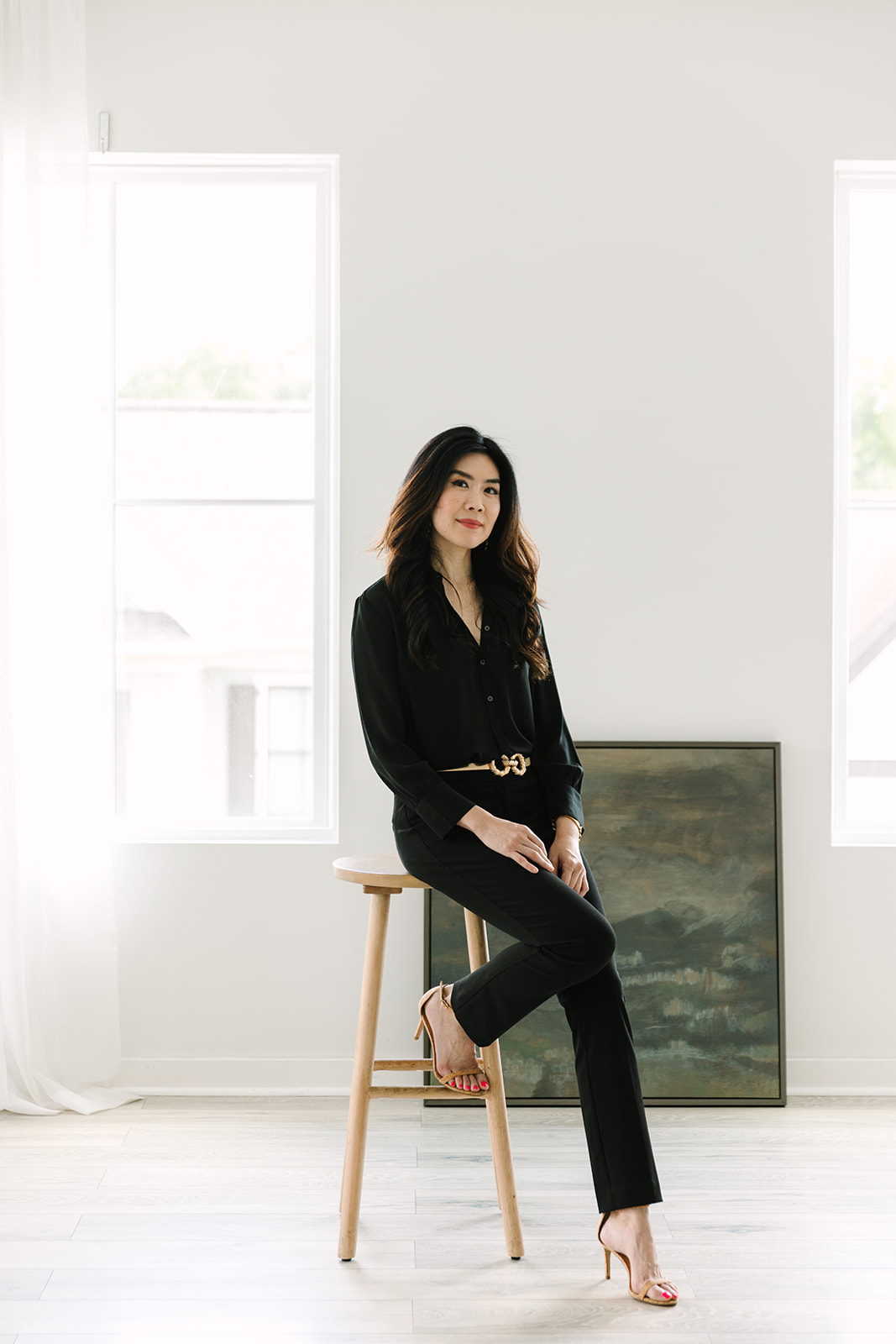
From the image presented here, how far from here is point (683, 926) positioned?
275cm

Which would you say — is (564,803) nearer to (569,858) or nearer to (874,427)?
(569,858)

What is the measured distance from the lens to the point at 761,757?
2.80 meters

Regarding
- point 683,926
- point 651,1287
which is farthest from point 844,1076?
point 651,1287

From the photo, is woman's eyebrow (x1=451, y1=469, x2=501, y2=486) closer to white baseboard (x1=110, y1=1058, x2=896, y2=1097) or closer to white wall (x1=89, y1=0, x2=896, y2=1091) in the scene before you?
white wall (x1=89, y1=0, x2=896, y2=1091)

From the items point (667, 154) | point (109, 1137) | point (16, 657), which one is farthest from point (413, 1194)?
point (667, 154)

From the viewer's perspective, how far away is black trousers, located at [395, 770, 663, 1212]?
6.03 ft

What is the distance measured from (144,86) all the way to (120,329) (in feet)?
2.01

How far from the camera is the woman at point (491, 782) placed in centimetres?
185

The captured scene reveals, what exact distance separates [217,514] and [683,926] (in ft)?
5.47

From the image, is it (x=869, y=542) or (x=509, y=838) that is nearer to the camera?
(x=509, y=838)

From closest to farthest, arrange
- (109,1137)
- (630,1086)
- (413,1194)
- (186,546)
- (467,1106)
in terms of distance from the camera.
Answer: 1. (630,1086)
2. (413,1194)
3. (109,1137)
4. (467,1106)
5. (186,546)

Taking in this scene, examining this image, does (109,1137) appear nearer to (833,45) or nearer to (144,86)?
(144,86)

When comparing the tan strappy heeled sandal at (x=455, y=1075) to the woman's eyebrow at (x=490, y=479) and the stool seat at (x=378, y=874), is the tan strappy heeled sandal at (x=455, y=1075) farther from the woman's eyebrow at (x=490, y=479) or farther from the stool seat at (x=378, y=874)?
the woman's eyebrow at (x=490, y=479)

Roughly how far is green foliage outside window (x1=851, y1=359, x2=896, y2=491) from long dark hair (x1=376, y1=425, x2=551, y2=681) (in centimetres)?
132
